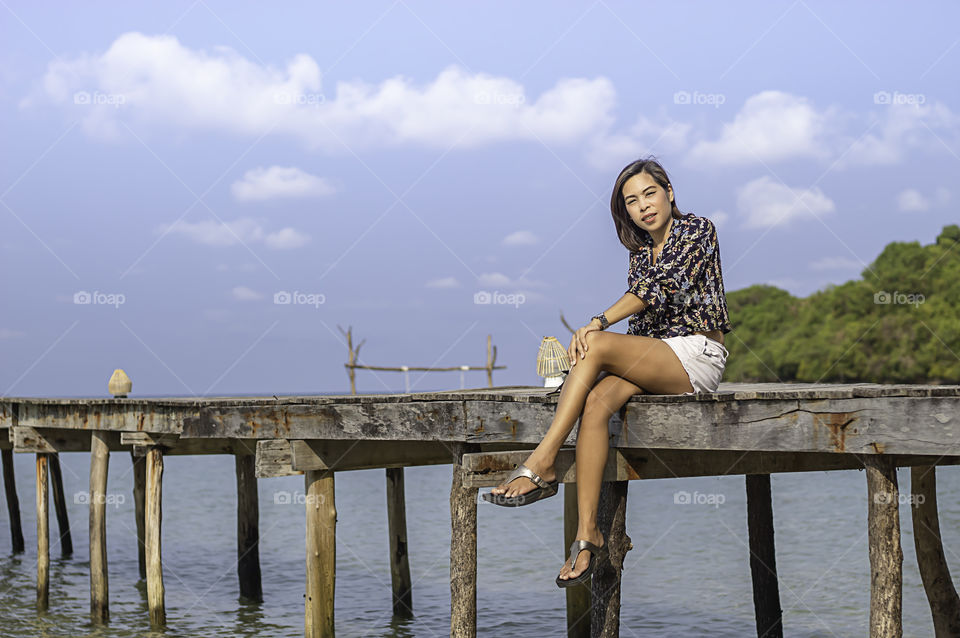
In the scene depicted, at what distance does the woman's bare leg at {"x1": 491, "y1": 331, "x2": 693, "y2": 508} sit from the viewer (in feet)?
16.5

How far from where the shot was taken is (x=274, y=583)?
14.7m

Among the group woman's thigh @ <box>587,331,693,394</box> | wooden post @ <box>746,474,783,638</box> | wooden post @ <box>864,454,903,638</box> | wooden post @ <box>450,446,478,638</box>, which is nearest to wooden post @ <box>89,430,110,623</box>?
wooden post @ <box>450,446,478,638</box>

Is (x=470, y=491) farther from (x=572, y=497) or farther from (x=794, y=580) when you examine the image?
(x=794, y=580)

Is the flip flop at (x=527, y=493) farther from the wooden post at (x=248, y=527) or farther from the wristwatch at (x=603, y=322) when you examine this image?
the wooden post at (x=248, y=527)

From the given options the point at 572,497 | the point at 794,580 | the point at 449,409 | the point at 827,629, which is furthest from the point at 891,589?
the point at 794,580

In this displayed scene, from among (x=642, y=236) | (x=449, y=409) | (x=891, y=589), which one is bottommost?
(x=891, y=589)

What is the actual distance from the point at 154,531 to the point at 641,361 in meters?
6.77

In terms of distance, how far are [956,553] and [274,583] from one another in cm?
1082

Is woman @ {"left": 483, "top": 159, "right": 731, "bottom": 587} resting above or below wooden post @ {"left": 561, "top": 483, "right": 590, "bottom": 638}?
above

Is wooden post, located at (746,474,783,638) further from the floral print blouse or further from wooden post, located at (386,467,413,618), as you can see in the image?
the floral print blouse

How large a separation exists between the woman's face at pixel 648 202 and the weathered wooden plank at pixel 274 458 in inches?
141

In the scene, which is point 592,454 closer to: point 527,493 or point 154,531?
point 527,493

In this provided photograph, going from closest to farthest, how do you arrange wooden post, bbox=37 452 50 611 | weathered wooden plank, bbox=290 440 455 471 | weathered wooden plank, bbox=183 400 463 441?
weathered wooden plank, bbox=183 400 463 441, weathered wooden plank, bbox=290 440 455 471, wooden post, bbox=37 452 50 611

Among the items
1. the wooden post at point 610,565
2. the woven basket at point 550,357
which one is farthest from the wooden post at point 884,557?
the woven basket at point 550,357
